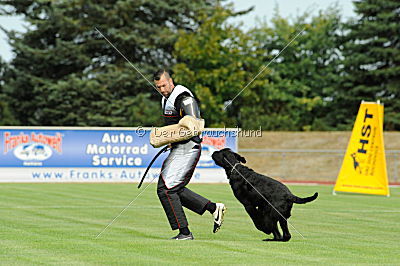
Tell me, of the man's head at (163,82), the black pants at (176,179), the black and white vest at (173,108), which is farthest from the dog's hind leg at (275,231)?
the man's head at (163,82)

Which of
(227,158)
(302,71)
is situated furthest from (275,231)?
(302,71)

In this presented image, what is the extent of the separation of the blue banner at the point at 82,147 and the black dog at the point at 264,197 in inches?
734

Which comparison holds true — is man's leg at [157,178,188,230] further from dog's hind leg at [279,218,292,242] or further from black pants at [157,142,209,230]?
dog's hind leg at [279,218,292,242]

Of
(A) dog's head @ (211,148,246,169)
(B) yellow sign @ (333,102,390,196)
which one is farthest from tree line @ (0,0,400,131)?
(A) dog's head @ (211,148,246,169)

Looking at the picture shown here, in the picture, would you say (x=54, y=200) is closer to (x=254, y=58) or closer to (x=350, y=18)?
(x=254, y=58)

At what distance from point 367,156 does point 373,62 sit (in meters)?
28.9

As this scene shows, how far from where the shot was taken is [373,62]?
49.6 meters

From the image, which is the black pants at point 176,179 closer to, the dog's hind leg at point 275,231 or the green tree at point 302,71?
the dog's hind leg at point 275,231

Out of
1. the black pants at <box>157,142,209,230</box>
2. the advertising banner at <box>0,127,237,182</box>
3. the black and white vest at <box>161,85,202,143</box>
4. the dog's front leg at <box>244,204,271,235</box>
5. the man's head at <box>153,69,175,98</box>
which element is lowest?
the advertising banner at <box>0,127,237,182</box>

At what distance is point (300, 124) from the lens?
55469 mm

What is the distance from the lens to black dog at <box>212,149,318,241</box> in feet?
32.2

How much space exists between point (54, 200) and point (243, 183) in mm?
9708

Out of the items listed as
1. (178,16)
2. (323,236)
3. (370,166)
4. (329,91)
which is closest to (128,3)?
(178,16)

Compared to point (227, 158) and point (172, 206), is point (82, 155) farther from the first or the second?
point (172, 206)
